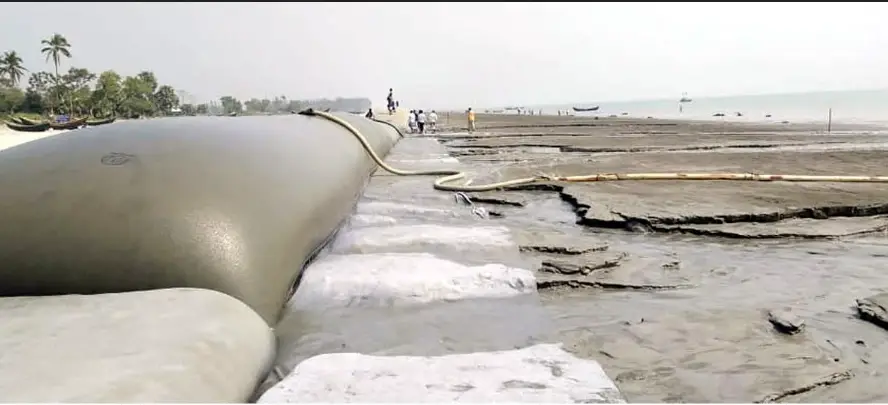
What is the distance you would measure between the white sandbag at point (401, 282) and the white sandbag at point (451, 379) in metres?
0.74

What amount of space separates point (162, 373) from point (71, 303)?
841 millimetres

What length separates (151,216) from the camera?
2.73 metres

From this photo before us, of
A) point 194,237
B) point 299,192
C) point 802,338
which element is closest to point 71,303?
point 194,237

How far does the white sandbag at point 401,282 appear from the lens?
3.13 m

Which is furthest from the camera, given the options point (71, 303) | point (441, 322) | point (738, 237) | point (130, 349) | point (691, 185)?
point (691, 185)

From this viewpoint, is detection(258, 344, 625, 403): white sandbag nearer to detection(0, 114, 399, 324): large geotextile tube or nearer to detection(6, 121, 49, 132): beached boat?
detection(0, 114, 399, 324): large geotextile tube

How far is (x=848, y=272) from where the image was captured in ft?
11.9

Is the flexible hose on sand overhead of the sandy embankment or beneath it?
beneath

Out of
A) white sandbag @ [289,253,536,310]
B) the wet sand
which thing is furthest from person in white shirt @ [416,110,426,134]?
white sandbag @ [289,253,536,310]

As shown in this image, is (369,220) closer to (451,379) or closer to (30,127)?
(451,379)

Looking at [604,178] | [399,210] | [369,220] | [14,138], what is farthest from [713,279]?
[14,138]

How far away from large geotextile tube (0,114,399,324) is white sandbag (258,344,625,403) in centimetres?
70

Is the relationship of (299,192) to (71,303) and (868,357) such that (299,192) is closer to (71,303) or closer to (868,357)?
(71,303)

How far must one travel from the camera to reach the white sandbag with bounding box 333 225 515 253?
160 inches
